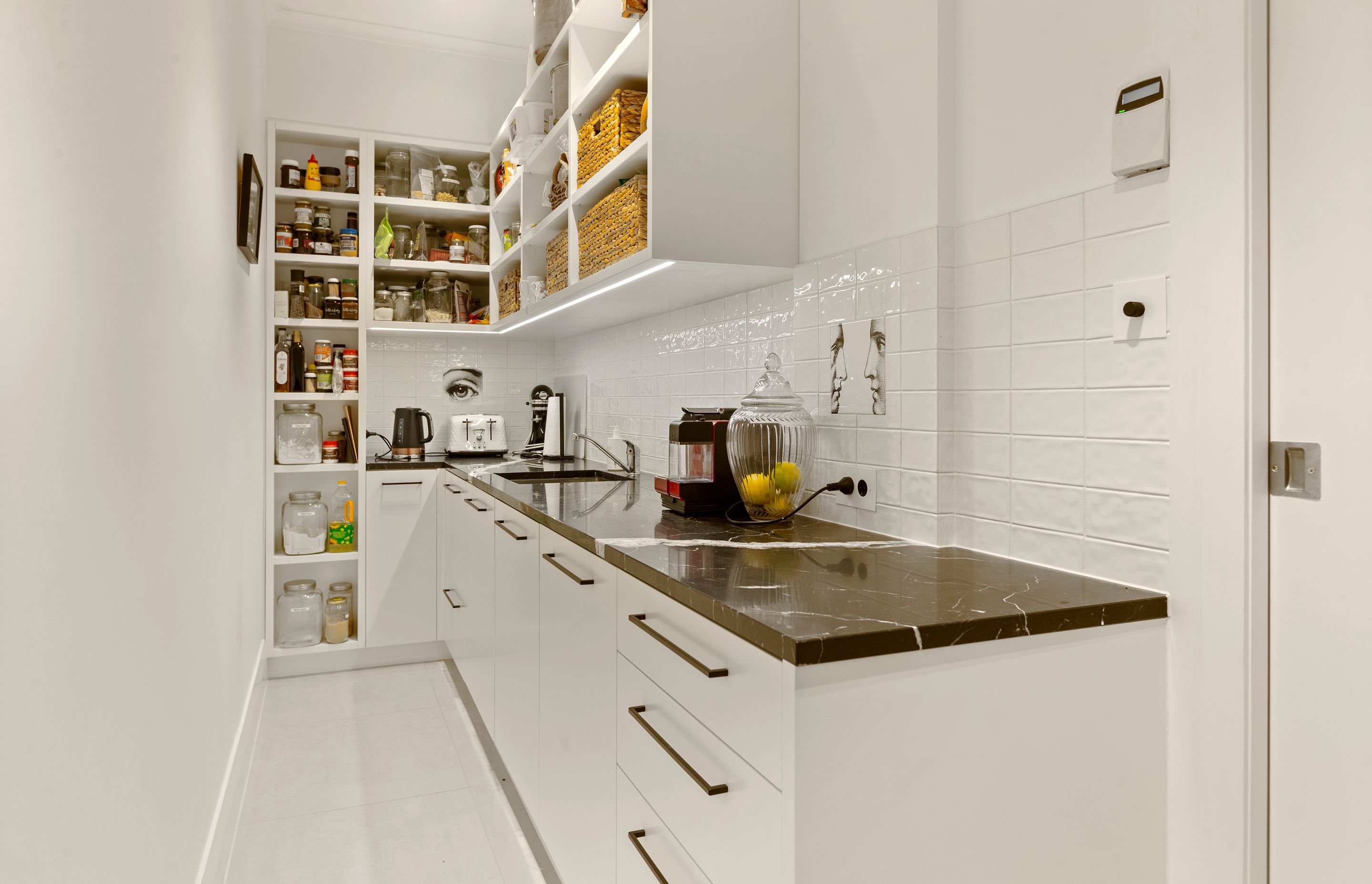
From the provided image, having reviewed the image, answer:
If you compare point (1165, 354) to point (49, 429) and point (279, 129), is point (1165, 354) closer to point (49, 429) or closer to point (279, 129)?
point (49, 429)

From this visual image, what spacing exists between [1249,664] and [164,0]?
2.00m

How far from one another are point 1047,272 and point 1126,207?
6.5 inches

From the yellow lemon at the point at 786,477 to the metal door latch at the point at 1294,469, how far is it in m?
0.91

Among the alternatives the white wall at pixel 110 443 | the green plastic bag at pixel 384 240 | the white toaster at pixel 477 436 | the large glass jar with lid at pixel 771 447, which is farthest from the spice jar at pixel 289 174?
the large glass jar with lid at pixel 771 447

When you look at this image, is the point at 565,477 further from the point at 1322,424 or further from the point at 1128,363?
the point at 1322,424

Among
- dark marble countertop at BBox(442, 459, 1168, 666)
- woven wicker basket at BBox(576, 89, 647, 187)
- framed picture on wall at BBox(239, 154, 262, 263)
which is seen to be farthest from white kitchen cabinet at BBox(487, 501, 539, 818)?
framed picture on wall at BBox(239, 154, 262, 263)

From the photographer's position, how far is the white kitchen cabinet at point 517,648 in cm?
217

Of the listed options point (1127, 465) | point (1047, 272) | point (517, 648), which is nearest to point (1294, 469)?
point (1127, 465)

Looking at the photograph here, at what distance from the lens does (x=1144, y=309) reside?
122 cm

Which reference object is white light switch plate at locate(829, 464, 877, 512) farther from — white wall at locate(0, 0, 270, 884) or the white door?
white wall at locate(0, 0, 270, 884)

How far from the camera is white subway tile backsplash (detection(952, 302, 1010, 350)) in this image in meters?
1.48

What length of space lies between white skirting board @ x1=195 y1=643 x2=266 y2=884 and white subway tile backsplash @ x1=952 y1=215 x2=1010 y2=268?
2013mm

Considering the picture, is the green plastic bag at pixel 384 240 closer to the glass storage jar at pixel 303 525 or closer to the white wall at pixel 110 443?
the glass storage jar at pixel 303 525

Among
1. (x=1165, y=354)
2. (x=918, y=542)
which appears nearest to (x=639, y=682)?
(x=918, y=542)
